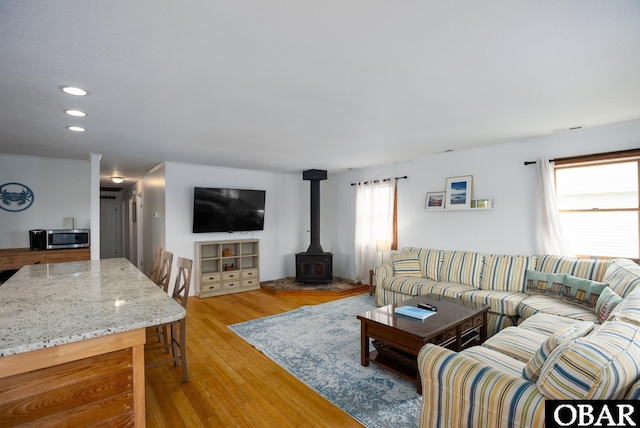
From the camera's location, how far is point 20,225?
455 cm

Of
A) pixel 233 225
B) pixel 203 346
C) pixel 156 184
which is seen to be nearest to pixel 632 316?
pixel 203 346

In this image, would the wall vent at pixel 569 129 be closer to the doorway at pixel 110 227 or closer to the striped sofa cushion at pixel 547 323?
the striped sofa cushion at pixel 547 323

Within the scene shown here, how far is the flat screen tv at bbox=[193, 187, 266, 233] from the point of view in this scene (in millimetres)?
5465

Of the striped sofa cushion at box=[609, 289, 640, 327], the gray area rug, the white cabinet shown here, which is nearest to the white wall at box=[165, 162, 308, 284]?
the white cabinet

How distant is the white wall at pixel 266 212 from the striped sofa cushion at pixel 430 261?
9.58ft

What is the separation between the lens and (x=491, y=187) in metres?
4.37

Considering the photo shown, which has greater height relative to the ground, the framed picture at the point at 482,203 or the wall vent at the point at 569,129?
the wall vent at the point at 569,129

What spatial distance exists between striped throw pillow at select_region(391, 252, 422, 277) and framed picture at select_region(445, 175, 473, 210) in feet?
3.14

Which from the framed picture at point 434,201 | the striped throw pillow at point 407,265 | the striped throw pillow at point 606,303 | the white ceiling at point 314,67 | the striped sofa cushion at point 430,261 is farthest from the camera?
the framed picture at point 434,201

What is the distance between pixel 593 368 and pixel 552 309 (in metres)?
2.22

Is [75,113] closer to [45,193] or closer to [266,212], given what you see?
[45,193]

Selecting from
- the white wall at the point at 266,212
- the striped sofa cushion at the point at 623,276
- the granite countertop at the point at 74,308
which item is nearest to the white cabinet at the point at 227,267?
the white wall at the point at 266,212

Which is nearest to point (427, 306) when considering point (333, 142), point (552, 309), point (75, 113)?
point (552, 309)

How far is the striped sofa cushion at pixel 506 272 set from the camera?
3.79m
